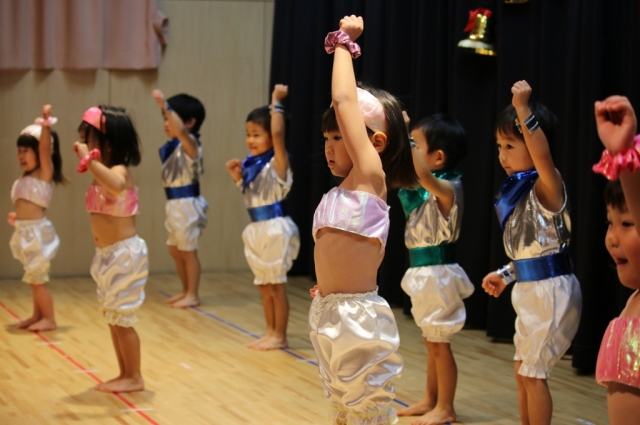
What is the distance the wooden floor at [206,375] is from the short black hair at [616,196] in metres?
1.77

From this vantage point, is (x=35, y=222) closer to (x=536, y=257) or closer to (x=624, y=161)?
(x=536, y=257)

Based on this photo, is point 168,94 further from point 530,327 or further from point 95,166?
point 530,327

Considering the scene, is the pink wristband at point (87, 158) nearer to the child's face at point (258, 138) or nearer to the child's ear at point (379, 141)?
the child's face at point (258, 138)

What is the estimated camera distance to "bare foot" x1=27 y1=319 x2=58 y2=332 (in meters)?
5.07

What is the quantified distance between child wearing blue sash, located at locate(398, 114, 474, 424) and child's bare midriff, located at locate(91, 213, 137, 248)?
4.14ft

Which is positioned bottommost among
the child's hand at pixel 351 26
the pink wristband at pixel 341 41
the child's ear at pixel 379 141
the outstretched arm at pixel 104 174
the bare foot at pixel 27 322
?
the bare foot at pixel 27 322

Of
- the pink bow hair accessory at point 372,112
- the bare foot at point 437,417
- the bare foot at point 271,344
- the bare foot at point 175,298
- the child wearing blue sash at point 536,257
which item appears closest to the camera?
the pink bow hair accessory at point 372,112

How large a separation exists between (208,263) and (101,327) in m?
2.37

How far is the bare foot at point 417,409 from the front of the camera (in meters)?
3.57

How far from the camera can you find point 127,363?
383 cm

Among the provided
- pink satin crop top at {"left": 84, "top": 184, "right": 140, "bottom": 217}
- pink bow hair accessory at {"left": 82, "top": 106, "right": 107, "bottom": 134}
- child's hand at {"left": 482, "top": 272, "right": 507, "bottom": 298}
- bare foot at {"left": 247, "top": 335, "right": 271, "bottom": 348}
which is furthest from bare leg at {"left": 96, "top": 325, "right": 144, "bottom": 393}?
child's hand at {"left": 482, "top": 272, "right": 507, "bottom": 298}

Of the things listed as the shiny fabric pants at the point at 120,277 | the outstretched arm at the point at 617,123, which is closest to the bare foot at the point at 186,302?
the shiny fabric pants at the point at 120,277

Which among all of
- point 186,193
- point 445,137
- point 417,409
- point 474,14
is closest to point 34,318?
point 186,193

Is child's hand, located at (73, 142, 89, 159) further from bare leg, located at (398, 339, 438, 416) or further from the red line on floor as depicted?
bare leg, located at (398, 339, 438, 416)
